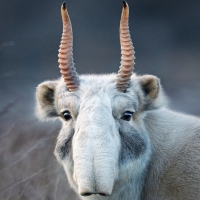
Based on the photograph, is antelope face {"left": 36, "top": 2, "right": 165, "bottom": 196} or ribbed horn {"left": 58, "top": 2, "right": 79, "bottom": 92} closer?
antelope face {"left": 36, "top": 2, "right": 165, "bottom": 196}

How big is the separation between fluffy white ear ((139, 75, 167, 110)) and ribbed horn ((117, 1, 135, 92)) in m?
0.47

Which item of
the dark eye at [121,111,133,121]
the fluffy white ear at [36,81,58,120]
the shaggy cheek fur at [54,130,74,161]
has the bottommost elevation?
the shaggy cheek fur at [54,130,74,161]

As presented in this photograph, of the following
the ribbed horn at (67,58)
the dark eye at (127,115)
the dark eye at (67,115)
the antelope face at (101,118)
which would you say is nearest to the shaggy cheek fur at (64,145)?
the antelope face at (101,118)

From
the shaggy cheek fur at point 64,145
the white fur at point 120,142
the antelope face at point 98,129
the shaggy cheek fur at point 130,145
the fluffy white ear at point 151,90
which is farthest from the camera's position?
the fluffy white ear at point 151,90

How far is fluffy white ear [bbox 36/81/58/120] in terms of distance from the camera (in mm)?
9805

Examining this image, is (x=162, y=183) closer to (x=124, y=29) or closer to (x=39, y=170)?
(x=124, y=29)

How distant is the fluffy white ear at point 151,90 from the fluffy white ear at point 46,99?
59.4 inches

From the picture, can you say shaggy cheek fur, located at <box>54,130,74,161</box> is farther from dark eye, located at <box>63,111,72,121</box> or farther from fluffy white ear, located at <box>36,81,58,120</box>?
fluffy white ear, located at <box>36,81,58,120</box>

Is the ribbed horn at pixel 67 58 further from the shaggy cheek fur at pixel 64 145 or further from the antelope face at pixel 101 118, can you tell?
the shaggy cheek fur at pixel 64 145

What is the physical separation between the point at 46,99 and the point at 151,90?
71.6 inches

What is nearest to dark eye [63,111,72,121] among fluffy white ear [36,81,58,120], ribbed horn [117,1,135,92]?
fluffy white ear [36,81,58,120]

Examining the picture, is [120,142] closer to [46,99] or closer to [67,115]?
[67,115]

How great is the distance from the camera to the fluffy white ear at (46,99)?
9.80 metres

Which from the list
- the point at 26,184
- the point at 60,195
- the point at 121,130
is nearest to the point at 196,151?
the point at 121,130
